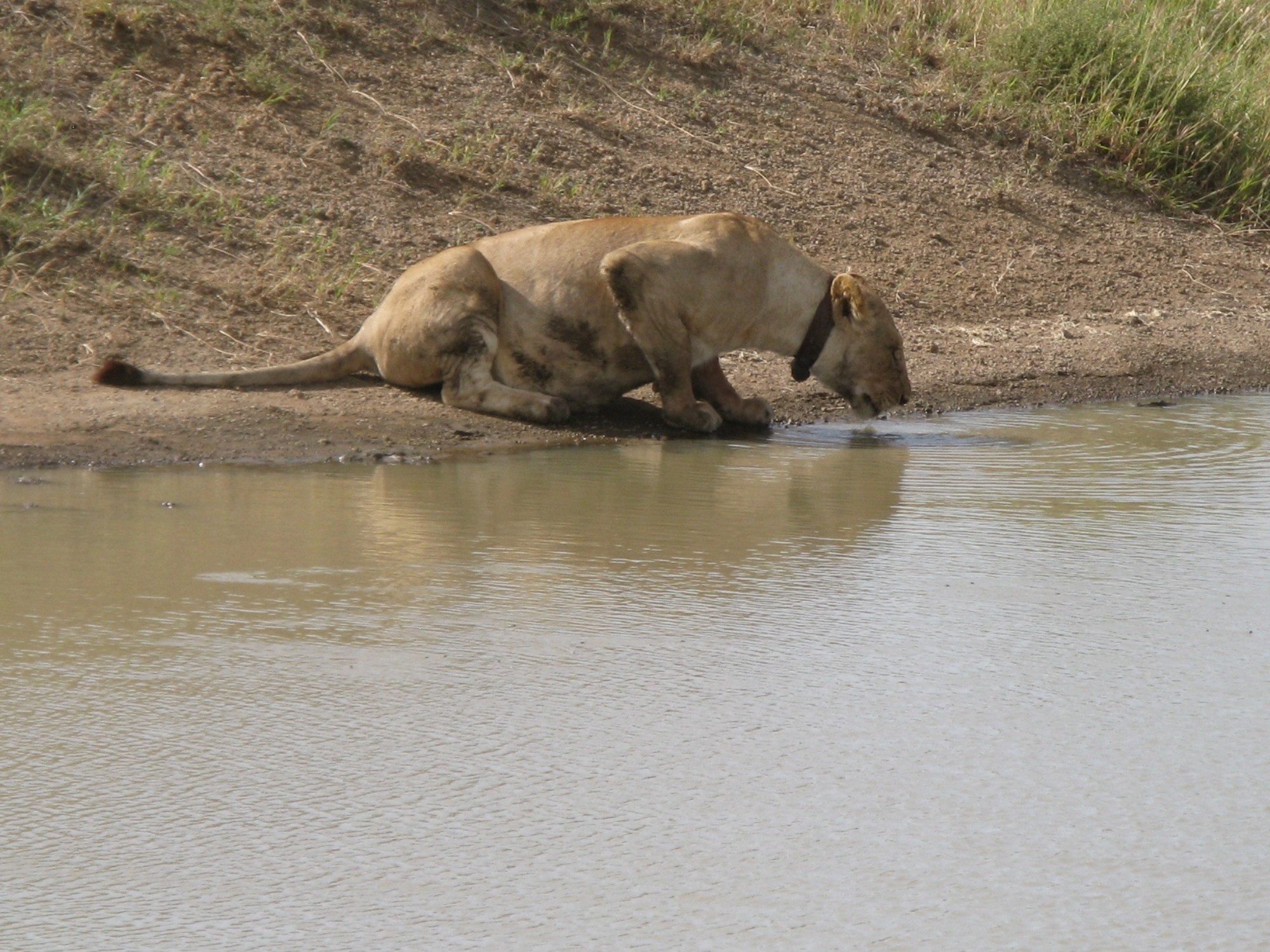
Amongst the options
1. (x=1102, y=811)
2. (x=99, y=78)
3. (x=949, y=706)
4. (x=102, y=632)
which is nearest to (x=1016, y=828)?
(x=1102, y=811)

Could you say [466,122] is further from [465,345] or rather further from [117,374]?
[117,374]

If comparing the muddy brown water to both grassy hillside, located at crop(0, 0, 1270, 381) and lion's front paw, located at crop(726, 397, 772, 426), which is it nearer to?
lion's front paw, located at crop(726, 397, 772, 426)

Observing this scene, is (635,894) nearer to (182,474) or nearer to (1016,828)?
(1016,828)

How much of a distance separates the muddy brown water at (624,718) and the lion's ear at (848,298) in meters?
1.81

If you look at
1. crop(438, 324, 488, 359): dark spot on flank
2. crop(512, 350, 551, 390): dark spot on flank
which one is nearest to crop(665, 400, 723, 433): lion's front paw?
crop(512, 350, 551, 390): dark spot on flank

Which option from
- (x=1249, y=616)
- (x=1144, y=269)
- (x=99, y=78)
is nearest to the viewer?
(x=1249, y=616)

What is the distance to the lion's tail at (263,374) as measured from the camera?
7.30 meters

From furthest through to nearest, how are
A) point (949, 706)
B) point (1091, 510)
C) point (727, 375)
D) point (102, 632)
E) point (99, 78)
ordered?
1. point (99, 78)
2. point (727, 375)
3. point (1091, 510)
4. point (102, 632)
5. point (949, 706)

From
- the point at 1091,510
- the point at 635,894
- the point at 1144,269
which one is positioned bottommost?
the point at 635,894

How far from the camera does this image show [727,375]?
28.7 feet

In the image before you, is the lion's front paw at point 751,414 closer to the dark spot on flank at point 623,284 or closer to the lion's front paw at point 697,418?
the lion's front paw at point 697,418

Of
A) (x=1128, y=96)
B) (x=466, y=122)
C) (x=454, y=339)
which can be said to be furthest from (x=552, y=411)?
(x=1128, y=96)

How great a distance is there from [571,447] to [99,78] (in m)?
4.31

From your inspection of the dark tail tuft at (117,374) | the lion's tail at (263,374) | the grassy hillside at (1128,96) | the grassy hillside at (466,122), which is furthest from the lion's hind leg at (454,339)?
the grassy hillside at (1128,96)
